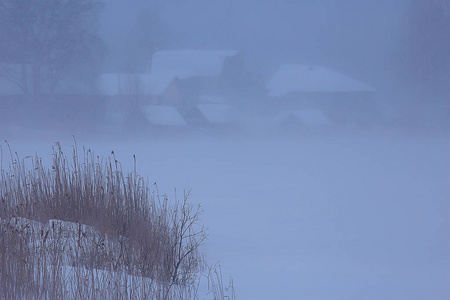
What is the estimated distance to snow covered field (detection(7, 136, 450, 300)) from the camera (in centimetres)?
359

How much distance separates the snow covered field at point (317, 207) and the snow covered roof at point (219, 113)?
0.89 ft

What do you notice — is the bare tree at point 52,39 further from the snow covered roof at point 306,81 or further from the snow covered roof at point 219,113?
the snow covered roof at point 306,81

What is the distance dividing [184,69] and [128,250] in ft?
14.3

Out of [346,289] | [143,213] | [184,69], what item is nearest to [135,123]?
[184,69]

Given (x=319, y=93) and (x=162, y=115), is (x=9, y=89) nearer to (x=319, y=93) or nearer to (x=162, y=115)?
(x=162, y=115)

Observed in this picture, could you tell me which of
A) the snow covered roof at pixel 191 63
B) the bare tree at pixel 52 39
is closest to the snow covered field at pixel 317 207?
the snow covered roof at pixel 191 63

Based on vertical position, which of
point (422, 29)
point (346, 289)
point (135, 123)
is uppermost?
point (422, 29)

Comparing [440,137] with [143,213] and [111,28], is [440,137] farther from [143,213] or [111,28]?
[143,213]

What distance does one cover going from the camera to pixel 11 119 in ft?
A: 24.7

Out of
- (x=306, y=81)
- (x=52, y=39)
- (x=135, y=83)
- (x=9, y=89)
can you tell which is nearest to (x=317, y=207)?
(x=306, y=81)

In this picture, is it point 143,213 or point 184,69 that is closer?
point 143,213

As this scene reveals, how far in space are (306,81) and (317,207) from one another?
183 cm

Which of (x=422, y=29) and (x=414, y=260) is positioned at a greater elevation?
(x=422, y=29)

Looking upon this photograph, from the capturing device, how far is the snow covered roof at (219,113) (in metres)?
6.99
